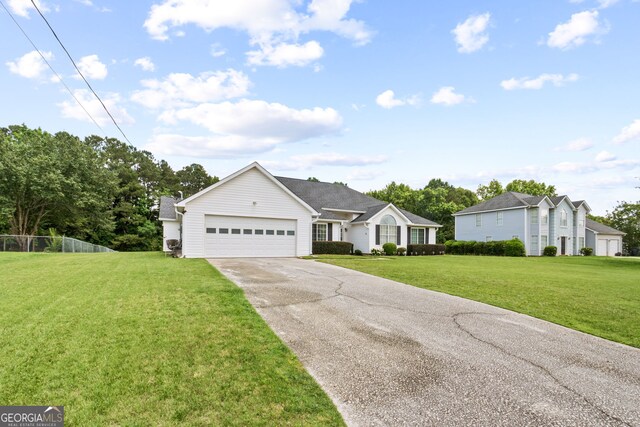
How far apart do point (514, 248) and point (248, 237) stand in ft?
78.6

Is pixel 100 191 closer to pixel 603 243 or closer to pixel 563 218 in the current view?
pixel 563 218

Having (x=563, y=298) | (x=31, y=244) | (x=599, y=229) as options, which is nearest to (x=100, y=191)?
(x=31, y=244)

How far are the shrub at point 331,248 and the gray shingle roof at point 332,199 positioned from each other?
2.29 m

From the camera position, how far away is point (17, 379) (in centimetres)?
322

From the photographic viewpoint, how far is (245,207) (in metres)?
17.8

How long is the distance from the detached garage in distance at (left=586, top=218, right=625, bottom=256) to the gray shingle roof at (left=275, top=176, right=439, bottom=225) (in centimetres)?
2262

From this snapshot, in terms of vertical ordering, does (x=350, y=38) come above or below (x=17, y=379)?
above

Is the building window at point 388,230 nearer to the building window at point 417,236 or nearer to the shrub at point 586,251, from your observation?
the building window at point 417,236

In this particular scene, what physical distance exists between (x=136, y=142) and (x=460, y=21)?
14604 mm

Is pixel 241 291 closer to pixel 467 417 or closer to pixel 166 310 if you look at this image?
pixel 166 310

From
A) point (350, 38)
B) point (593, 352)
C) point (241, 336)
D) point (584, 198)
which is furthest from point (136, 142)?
point (584, 198)

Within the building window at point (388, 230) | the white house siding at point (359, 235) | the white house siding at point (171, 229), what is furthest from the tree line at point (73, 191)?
the building window at point (388, 230)

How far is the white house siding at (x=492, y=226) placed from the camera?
1232 inches

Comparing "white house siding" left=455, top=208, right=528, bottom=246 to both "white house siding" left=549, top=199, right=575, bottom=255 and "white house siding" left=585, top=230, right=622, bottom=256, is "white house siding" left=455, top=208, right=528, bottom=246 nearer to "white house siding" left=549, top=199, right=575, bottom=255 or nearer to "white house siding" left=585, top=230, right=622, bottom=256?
"white house siding" left=549, top=199, right=575, bottom=255
